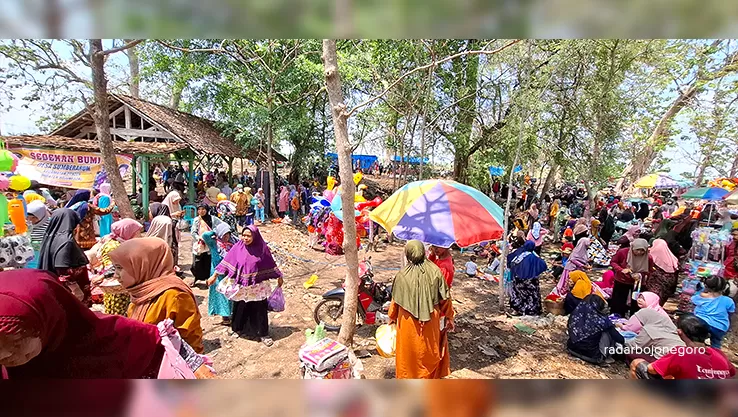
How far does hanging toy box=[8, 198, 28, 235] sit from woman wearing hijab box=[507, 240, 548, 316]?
7513 millimetres

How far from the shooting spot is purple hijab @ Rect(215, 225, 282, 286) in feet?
14.0

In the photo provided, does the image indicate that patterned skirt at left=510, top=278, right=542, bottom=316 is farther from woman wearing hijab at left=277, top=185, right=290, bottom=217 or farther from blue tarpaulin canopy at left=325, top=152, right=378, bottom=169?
blue tarpaulin canopy at left=325, top=152, right=378, bottom=169

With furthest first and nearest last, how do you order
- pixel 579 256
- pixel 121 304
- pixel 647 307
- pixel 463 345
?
pixel 579 256 → pixel 463 345 → pixel 647 307 → pixel 121 304

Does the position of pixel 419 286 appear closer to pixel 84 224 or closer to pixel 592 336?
pixel 592 336

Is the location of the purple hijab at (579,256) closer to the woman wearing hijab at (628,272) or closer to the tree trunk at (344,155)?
the woman wearing hijab at (628,272)

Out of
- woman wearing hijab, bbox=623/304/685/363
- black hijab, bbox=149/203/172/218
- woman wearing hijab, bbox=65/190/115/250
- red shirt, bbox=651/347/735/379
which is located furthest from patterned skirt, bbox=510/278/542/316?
woman wearing hijab, bbox=65/190/115/250

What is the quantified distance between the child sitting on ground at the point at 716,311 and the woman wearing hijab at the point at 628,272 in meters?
0.87

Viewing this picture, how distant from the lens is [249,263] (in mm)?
4262

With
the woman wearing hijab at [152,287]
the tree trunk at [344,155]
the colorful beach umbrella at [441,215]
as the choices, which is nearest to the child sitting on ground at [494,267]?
the colorful beach umbrella at [441,215]

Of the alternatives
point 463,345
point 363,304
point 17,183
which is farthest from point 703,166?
point 17,183

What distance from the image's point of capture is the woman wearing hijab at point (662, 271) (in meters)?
5.55

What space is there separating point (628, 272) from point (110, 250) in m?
6.79
